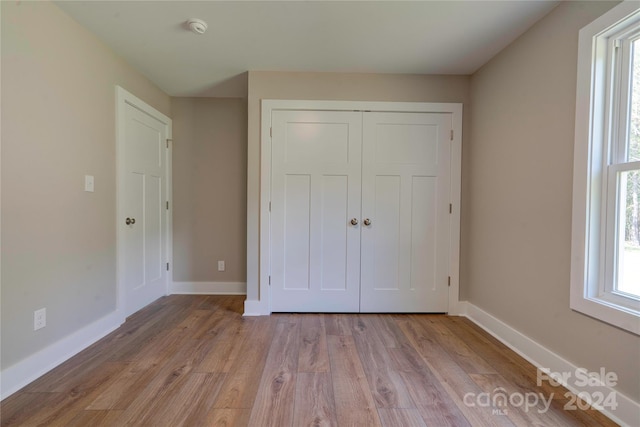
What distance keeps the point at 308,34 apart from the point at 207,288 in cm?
279

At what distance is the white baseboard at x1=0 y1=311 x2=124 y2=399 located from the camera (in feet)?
4.69

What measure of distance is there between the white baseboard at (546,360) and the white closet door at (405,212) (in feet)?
1.07

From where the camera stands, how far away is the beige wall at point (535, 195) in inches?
58.0

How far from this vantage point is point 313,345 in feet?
6.44

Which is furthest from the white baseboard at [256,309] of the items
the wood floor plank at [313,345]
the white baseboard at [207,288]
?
the white baseboard at [207,288]

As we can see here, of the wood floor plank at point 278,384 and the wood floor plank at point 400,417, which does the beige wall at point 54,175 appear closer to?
the wood floor plank at point 278,384

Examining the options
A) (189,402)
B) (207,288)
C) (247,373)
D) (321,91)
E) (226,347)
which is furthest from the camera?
(207,288)

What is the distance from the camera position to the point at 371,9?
1681mm

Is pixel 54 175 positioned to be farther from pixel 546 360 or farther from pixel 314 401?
pixel 546 360

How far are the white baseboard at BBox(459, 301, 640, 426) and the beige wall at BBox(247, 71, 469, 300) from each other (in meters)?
1.48

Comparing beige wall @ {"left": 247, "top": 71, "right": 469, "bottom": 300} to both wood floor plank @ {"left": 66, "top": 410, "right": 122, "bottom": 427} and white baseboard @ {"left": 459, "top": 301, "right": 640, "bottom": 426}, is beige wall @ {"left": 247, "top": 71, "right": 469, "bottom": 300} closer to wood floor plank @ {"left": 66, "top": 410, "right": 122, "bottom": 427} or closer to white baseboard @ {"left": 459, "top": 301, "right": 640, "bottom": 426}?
wood floor plank @ {"left": 66, "top": 410, "right": 122, "bottom": 427}

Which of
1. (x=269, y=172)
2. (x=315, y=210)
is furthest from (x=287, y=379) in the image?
(x=269, y=172)

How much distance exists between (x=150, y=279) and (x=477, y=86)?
12.2 feet

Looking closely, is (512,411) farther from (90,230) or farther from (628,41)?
(90,230)
